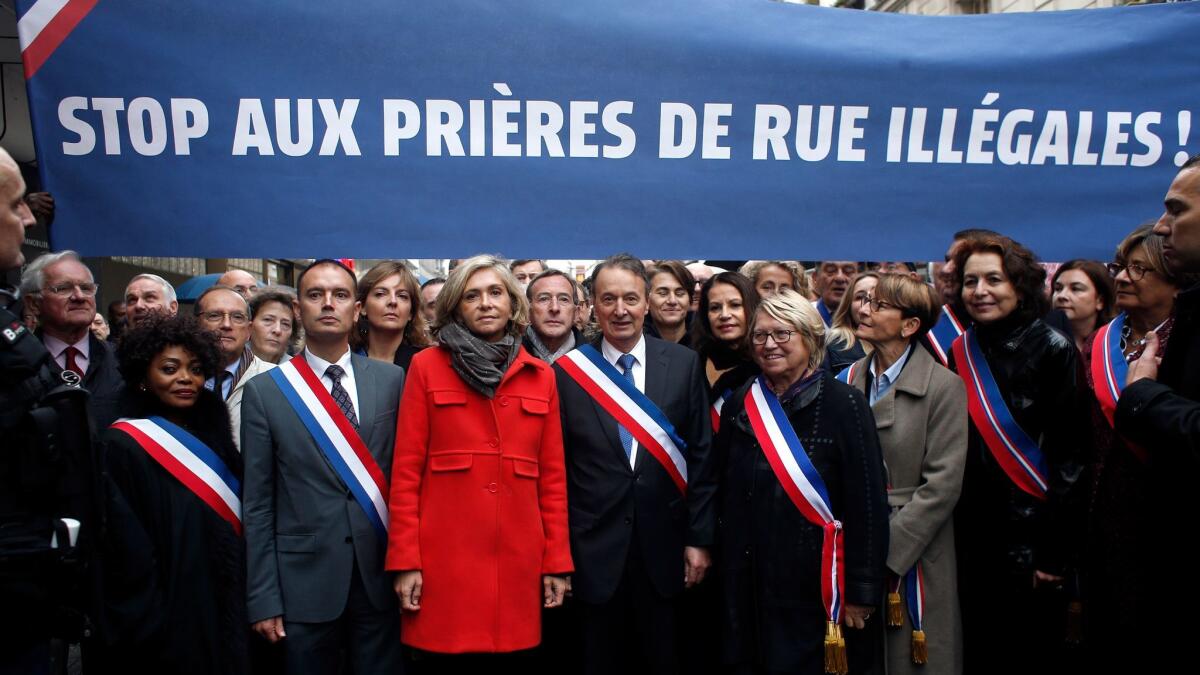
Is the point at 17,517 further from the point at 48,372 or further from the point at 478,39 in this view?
the point at 478,39

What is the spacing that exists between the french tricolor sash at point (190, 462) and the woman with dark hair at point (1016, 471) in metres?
→ 2.99

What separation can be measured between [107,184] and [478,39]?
1543 millimetres

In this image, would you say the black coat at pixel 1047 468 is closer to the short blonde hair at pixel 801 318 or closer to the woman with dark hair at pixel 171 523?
the short blonde hair at pixel 801 318

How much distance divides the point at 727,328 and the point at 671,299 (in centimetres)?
47

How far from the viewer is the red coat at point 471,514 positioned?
3.33 meters

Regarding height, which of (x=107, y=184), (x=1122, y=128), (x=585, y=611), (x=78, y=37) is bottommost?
(x=585, y=611)

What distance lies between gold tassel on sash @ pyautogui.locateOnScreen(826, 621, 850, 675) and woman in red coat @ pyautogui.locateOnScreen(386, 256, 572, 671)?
1.02 meters

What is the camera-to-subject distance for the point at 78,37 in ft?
11.1

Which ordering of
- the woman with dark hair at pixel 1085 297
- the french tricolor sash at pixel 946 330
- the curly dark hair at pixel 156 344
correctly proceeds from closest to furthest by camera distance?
1. the curly dark hair at pixel 156 344
2. the french tricolor sash at pixel 946 330
3. the woman with dark hair at pixel 1085 297

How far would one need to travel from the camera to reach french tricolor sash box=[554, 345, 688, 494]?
3689 millimetres

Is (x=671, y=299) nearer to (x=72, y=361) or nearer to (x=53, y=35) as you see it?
(x=53, y=35)

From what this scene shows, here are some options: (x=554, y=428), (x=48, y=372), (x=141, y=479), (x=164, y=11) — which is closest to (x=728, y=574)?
(x=554, y=428)

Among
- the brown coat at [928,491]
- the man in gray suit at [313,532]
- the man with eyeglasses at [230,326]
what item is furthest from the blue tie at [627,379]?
the man with eyeglasses at [230,326]

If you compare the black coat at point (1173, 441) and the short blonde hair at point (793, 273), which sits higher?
the short blonde hair at point (793, 273)
